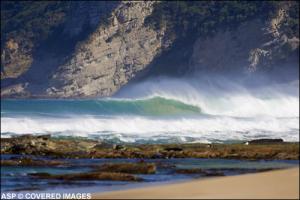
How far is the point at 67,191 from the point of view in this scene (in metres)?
18.5

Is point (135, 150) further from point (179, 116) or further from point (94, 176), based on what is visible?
point (179, 116)

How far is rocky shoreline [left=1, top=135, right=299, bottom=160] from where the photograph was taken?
90.6ft

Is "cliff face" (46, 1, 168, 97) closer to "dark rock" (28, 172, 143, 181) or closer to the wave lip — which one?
the wave lip

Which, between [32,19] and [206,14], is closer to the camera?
[206,14]

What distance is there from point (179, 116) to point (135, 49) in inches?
1382

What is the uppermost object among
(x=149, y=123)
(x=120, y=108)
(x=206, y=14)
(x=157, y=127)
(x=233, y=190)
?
(x=206, y=14)

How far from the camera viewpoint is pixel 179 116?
4738cm

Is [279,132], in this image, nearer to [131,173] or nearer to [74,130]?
[74,130]

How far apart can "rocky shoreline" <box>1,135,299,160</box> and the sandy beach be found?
9416 mm

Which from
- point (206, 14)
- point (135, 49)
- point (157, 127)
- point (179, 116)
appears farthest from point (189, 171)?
point (206, 14)

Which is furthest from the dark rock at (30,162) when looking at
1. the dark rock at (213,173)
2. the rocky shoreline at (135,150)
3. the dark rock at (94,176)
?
the dark rock at (213,173)

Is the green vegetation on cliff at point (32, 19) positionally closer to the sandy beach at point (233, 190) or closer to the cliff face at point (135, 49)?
the cliff face at point (135, 49)

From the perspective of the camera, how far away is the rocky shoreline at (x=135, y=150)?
27625mm

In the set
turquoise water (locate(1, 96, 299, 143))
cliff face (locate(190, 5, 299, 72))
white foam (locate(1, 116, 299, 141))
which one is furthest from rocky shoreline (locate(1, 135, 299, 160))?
cliff face (locate(190, 5, 299, 72))
